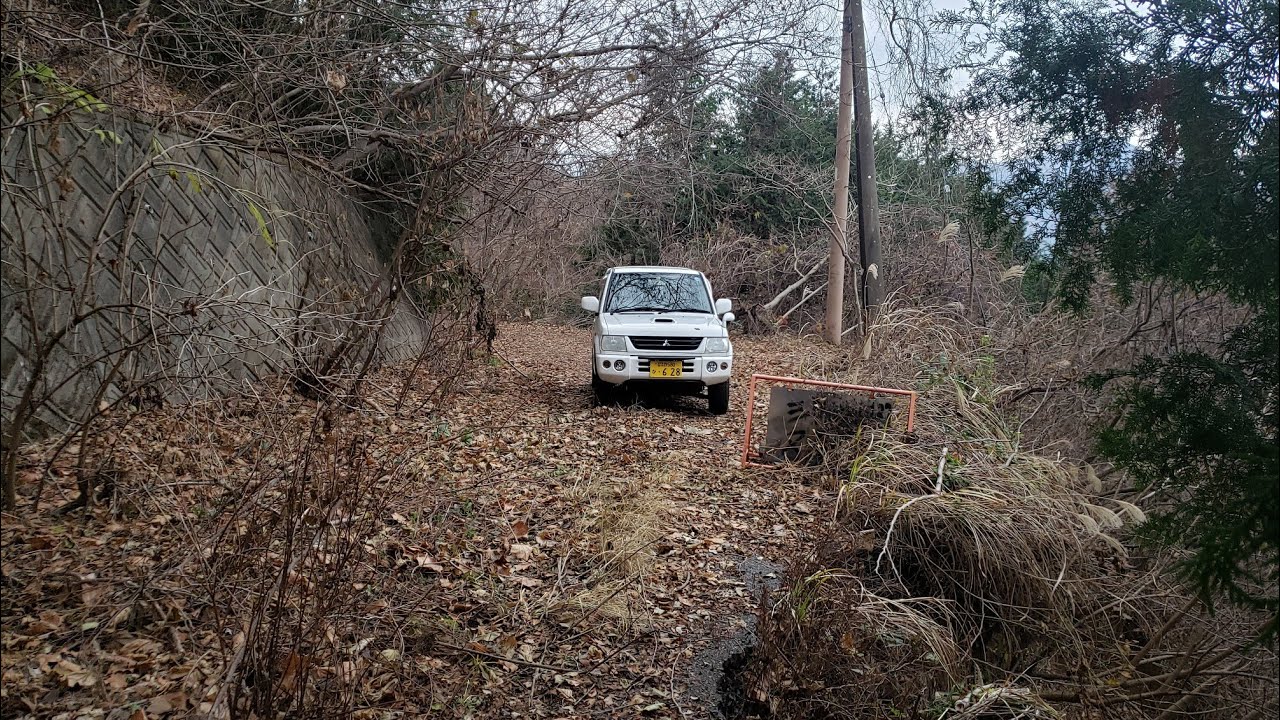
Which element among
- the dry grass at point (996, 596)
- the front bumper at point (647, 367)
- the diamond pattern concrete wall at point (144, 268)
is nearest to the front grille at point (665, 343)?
the front bumper at point (647, 367)

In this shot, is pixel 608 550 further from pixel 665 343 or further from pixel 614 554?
pixel 665 343

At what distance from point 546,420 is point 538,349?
8187 mm

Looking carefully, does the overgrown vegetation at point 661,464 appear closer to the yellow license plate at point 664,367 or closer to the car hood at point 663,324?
the yellow license plate at point 664,367

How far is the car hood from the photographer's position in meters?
9.80

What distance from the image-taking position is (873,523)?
5531mm

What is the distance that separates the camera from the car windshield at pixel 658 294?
10680 mm

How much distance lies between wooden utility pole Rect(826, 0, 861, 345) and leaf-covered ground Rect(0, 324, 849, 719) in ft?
33.5

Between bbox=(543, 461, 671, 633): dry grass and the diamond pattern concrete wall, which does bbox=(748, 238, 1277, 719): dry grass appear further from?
the diamond pattern concrete wall

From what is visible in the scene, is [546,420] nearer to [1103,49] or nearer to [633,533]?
[633,533]

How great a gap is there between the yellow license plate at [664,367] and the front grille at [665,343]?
17 centimetres

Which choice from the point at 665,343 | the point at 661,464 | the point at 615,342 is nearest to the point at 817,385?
the point at 661,464

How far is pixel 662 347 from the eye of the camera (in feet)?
32.3

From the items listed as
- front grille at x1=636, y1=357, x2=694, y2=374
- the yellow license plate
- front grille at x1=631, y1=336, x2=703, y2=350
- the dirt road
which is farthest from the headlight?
the dirt road

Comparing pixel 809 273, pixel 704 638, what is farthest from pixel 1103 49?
pixel 809 273
